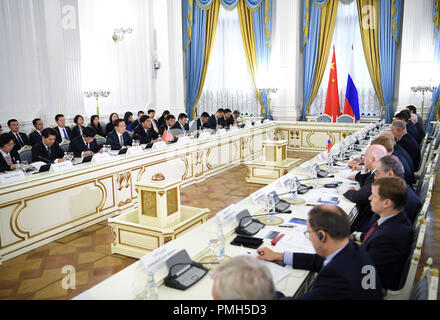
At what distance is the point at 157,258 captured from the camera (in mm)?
2133

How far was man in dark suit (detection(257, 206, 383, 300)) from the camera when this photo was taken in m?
1.73

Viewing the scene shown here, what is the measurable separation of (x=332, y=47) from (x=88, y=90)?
6.61 metres

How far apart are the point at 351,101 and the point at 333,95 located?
0.53 metres

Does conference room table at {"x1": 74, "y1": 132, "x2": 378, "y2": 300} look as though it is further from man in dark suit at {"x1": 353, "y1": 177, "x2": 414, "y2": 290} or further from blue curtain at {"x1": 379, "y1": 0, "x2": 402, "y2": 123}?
blue curtain at {"x1": 379, "y1": 0, "x2": 402, "y2": 123}

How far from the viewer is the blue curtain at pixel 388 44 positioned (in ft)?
32.9

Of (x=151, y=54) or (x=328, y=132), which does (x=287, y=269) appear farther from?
(x=151, y=54)

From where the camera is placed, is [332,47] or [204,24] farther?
[204,24]

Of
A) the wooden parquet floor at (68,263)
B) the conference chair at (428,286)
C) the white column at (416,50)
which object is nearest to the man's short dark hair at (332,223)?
the conference chair at (428,286)

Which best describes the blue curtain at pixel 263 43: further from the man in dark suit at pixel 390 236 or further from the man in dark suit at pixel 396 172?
the man in dark suit at pixel 390 236

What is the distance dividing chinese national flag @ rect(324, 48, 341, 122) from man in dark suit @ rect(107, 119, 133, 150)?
637 centimetres

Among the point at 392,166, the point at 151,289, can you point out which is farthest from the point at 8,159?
the point at 392,166

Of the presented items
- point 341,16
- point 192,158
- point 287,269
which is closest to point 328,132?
point 341,16

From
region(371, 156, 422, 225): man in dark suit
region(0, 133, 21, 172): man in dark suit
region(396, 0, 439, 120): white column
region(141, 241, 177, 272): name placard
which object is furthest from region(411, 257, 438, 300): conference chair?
region(396, 0, 439, 120): white column
